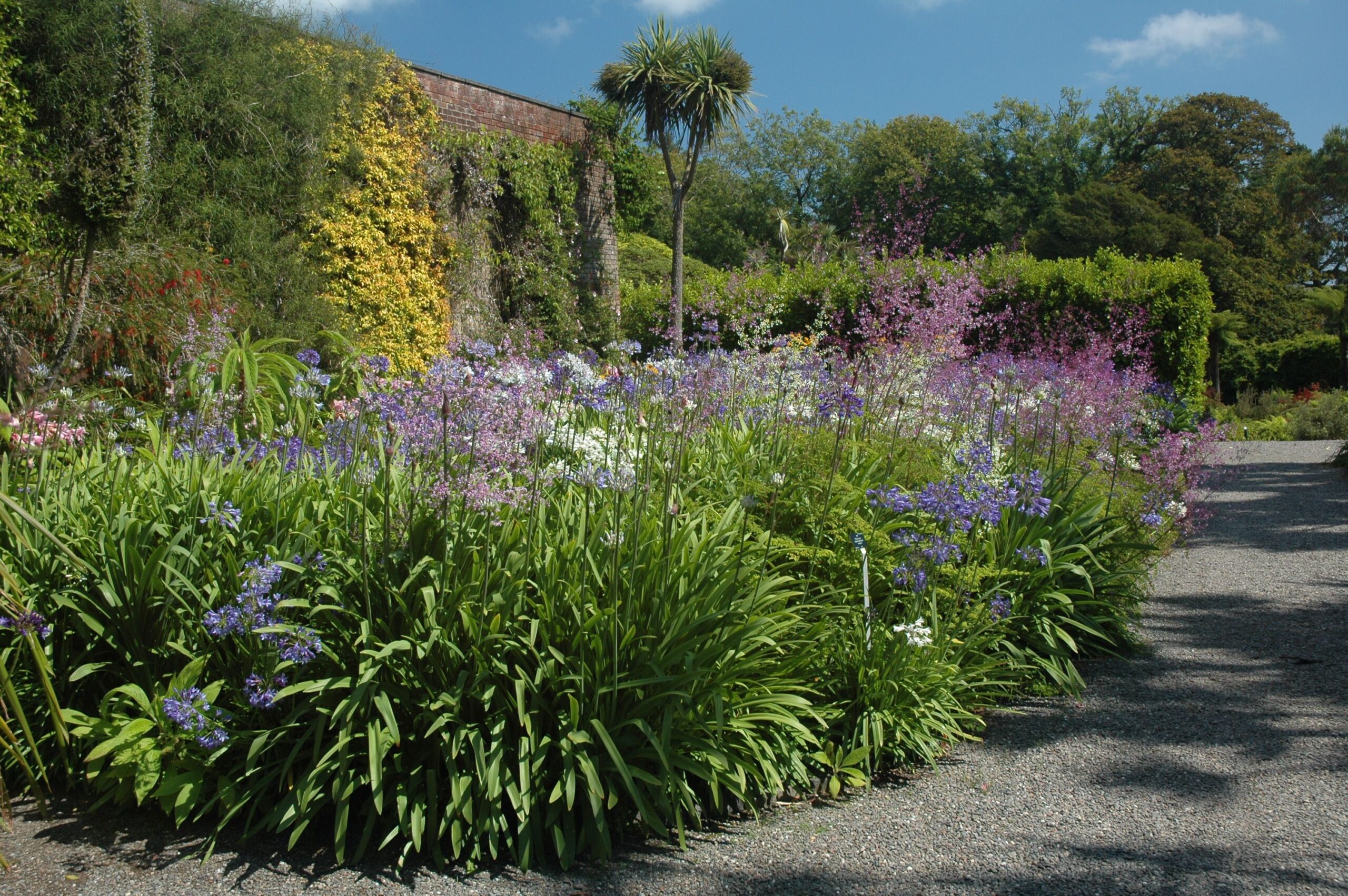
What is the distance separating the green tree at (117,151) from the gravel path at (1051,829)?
7.65ft

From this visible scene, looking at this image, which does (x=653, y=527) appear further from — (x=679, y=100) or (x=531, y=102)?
(x=679, y=100)

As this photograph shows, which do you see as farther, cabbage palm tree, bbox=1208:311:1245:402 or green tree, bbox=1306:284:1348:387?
cabbage palm tree, bbox=1208:311:1245:402

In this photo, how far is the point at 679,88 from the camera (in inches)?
674

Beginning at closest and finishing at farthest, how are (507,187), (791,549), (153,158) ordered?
(791,549) < (153,158) < (507,187)

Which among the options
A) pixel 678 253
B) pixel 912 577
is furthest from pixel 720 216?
pixel 912 577

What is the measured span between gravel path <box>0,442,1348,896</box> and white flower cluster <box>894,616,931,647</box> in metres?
0.49

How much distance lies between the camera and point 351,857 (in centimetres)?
243

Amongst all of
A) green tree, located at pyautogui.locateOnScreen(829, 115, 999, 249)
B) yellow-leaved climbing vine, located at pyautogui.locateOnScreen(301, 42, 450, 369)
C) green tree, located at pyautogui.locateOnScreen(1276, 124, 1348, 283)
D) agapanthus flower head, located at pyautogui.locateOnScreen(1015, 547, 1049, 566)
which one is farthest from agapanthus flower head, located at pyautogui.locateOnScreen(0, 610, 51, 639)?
green tree, located at pyautogui.locateOnScreen(829, 115, 999, 249)

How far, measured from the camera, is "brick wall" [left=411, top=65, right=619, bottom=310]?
1292 cm

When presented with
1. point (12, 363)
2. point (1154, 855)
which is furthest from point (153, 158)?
point (1154, 855)

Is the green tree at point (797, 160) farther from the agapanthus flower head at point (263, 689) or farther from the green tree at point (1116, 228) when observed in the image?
the agapanthus flower head at point (263, 689)

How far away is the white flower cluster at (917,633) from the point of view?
2873 mm

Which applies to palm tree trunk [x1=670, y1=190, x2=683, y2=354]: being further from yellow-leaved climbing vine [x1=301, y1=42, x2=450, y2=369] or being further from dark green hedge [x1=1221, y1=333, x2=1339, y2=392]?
dark green hedge [x1=1221, y1=333, x2=1339, y2=392]

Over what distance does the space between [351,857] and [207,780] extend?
0.52 meters
